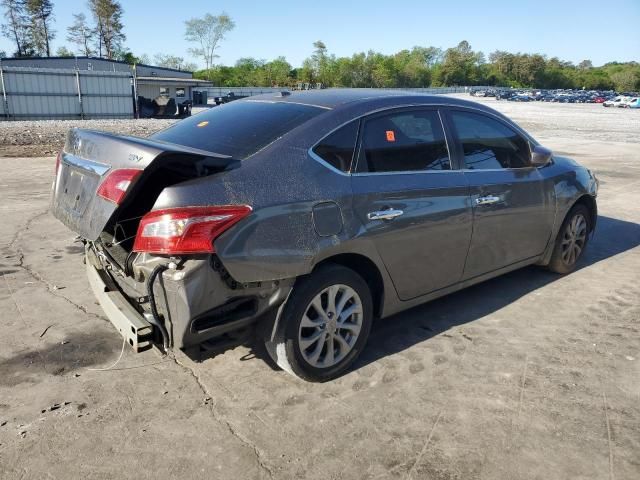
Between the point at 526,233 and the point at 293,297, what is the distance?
2.62 metres

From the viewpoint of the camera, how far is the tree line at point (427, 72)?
92.8m

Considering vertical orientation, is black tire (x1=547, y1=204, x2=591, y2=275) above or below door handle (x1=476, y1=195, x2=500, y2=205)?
below

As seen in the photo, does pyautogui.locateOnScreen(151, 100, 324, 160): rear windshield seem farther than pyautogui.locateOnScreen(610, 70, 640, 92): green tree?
No

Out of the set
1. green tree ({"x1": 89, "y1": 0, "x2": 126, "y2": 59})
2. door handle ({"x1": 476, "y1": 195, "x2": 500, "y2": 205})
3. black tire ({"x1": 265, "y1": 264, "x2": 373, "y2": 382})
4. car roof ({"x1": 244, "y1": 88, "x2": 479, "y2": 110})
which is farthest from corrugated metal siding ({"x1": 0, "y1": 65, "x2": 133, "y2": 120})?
green tree ({"x1": 89, "y1": 0, "x2": 126, "y2": 59})

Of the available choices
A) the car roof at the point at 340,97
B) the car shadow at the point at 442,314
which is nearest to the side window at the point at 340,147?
the car roof at the point at 340,97

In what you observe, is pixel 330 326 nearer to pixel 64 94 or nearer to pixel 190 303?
pixel 190 303

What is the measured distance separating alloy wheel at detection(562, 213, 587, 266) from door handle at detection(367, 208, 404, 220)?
8.71 feet

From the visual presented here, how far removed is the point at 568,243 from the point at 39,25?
85.3 meters

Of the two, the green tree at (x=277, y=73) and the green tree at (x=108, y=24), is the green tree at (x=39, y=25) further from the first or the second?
the green tree at (x=277, y=73)

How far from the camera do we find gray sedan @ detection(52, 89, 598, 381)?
2783 millimetres

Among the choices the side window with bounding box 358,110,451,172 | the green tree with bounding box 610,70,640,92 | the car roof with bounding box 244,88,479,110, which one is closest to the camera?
the side window with bounding box 358,110,451,172

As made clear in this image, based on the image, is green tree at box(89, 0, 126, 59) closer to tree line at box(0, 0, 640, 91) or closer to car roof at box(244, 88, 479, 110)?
tree line at box(0, 0, 640, 91)

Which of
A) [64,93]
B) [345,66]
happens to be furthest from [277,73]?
[64,93]

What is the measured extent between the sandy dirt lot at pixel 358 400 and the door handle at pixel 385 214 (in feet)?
3.41
